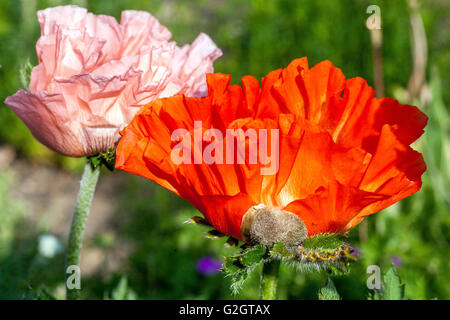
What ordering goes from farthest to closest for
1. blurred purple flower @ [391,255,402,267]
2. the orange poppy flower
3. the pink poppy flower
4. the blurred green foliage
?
blurred purple flower @ [391,255,402,267] → the blurred green foliage → the pink poppy flower → the orange poppy flower

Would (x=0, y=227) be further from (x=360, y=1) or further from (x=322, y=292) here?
(x=360, y=1)

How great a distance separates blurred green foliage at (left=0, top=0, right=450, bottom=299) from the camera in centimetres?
176

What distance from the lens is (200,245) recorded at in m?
2.34

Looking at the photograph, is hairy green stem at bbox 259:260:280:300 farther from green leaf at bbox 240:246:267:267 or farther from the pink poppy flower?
the pink poppy flower

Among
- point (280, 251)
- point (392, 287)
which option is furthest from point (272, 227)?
point (392, 287)

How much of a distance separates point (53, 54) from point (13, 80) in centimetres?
287

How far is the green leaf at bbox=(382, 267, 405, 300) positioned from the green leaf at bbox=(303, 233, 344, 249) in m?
0.22

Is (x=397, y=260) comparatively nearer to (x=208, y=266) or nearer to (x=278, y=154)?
(x=208, y=266)

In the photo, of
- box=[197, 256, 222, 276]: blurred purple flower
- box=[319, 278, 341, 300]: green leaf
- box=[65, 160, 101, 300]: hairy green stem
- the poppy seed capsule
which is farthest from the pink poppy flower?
box=[197, 256, 222, 276]: blurred purple flower

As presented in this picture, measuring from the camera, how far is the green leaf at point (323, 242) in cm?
64

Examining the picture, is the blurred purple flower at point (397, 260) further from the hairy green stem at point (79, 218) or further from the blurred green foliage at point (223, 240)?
the hairy green stem at point (79, 218)

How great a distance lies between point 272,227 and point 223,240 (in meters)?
1.64

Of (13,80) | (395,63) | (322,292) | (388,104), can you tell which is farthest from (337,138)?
(13,80)

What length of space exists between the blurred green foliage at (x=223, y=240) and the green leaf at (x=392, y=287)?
0.49m
